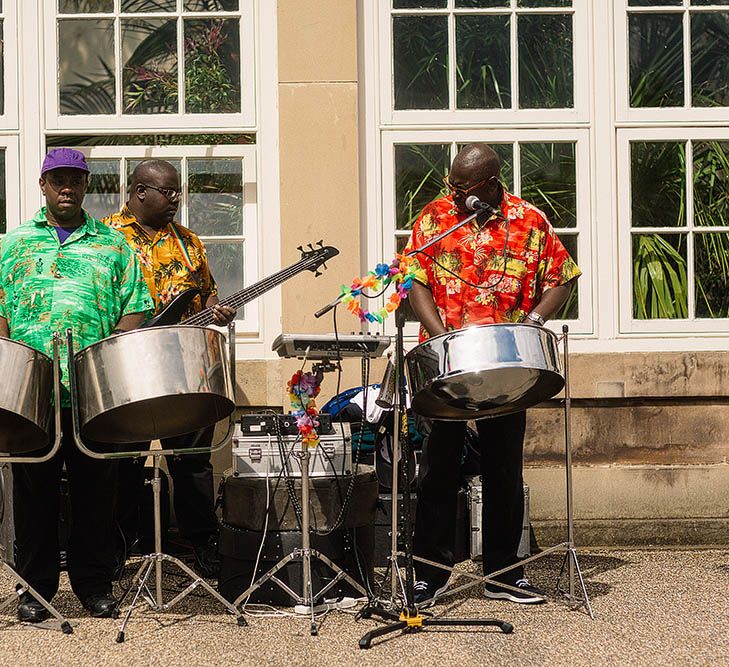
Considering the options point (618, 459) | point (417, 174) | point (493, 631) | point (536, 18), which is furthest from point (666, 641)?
point (536, 18)

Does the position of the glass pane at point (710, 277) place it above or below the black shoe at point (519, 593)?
above

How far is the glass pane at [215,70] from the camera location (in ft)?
16.2

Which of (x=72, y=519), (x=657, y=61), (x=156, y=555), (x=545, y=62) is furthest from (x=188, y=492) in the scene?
(x=657, y=61)

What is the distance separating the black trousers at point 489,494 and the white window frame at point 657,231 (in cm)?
133

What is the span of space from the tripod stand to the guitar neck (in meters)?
0.58

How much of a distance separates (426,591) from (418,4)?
2.39m

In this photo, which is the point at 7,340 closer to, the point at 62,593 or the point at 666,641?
the point at 62,593

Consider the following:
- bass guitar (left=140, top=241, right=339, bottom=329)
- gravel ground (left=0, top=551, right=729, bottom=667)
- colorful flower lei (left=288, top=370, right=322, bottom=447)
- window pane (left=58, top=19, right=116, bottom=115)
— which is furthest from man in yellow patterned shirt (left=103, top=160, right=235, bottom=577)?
window pane (left=58, top=19, right=116, bottom=115)

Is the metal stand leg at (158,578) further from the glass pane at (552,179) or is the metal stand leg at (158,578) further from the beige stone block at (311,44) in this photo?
the glass pane at (552,179)

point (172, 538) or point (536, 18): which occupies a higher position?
point (536, 18)

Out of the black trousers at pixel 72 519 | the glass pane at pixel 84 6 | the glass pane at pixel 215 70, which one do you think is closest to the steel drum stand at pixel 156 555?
the black trousers at pixel 72 519

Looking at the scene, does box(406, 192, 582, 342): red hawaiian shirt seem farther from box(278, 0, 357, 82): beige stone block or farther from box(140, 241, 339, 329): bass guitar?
box(278, 0, 357, 82): beige stone block

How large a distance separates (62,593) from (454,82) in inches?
96.7

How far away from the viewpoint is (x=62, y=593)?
13.1ft
